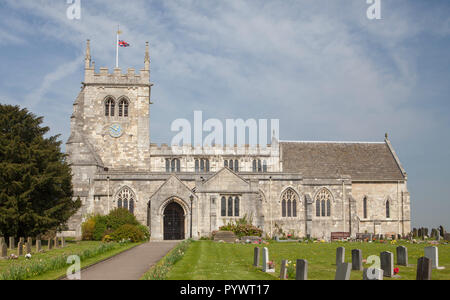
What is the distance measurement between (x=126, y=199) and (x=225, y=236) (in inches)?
455

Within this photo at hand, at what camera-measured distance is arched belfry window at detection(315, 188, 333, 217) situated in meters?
51.5

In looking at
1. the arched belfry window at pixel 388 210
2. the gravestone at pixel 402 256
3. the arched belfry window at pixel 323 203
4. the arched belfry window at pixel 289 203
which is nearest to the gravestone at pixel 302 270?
the gravestone at pixel 402 256

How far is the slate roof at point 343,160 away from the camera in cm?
5628

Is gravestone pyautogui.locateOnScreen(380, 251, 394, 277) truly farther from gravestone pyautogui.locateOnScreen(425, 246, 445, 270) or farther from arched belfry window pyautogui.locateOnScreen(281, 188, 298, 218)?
arched belfry window pyautogui.locateOnScreen(281, 188, 298, 218)

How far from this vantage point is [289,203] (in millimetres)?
49938

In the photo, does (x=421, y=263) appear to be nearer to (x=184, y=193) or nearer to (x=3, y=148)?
(x=3, y=148)

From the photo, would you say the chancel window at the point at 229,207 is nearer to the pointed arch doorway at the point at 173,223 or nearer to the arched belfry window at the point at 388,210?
the pointed arch doorway at the point at 173,223

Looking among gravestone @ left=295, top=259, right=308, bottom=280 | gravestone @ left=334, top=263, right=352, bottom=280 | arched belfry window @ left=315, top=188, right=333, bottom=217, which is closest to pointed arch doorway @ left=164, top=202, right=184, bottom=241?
arched belfry window @ left=315, top=188, right=333, bottom=217

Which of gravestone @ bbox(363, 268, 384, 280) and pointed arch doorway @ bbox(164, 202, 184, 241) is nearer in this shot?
gravestone @ bbox(363, 268, 384, 280)

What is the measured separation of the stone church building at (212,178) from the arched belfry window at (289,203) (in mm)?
93

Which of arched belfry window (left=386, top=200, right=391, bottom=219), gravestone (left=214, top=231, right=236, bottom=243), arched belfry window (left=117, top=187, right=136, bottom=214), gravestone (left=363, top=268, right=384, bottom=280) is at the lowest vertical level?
gravestone (left=214, top=231, right=236, bottom=243)

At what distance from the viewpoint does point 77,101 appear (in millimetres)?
54531

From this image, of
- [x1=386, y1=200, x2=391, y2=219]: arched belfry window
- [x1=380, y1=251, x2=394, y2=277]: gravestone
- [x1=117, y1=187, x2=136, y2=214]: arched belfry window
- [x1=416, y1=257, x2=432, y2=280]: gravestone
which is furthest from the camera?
[x1=386, y1=200, x2=391, y2=219]: arched belfry window

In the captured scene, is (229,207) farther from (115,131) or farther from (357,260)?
(357,260)
